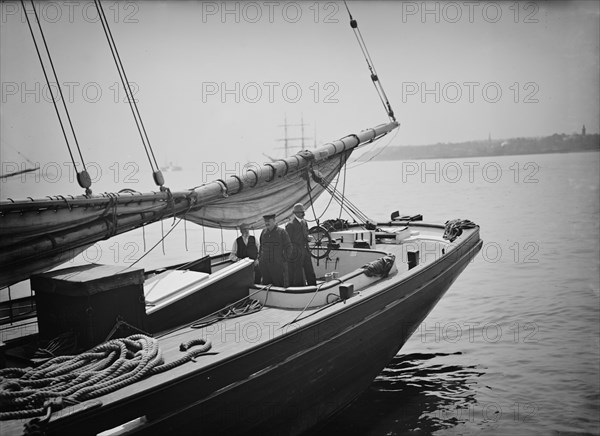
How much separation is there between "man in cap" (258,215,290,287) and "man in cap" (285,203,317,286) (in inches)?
5.5

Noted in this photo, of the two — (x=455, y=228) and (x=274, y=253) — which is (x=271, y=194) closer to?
(x=274, y=253)

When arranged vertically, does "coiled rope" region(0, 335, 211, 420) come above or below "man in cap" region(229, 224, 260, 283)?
below

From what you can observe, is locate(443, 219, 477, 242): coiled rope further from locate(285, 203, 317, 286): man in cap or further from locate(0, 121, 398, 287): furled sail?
locate(285, 203, 317, 286): man in cap

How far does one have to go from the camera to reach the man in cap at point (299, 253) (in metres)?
6.84

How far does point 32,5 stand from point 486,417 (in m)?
7.72

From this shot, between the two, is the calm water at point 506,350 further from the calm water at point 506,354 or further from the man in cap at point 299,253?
the man in cap at point 299,253

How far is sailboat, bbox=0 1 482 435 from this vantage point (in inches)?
151

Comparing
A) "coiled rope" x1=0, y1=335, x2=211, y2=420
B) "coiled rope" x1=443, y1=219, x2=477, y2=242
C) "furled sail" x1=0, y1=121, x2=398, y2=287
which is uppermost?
"furled sail" x1=0, y1=121, x2=398, y2=287

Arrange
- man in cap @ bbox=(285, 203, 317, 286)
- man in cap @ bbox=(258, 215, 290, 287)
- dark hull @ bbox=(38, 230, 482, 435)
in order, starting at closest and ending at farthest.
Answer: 1. dark hull @ bbox=(38, 230, 482, 435)
2. man in cap @ bbox=(258, 215, 290, 287)
3. man in cap @ bbox=(285, 203, 317, 286)

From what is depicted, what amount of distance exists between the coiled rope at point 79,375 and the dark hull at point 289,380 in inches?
8.4

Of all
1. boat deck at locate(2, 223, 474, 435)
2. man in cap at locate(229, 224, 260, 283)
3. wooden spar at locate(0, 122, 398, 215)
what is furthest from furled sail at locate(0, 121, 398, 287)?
boat deck at locate(2, 223, 474, 435)

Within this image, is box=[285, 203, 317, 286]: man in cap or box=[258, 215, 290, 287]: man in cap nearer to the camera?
Answer: box=[258, 215, 290, 287]: man in cap

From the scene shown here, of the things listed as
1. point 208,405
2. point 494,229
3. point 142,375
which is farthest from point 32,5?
point 494,229

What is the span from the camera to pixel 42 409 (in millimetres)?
3455
